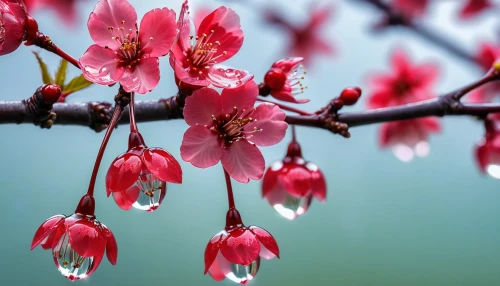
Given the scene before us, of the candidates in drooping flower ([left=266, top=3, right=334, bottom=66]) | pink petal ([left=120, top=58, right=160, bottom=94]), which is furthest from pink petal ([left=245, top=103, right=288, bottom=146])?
drooping flower ([left=266, top=3, right=334, bottom=66])

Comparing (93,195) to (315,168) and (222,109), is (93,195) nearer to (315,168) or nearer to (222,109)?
(222,109)

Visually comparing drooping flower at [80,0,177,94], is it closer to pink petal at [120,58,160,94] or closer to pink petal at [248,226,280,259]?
pink petal at [120,58,160,94]

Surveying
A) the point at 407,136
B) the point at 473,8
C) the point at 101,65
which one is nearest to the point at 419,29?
the point at 407,136

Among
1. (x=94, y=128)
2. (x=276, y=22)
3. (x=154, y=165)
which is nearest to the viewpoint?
(x=154, y=165)

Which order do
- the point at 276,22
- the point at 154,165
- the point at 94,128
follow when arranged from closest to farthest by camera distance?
the point at 154,165 → the point at 94,128 → the point at 276,22

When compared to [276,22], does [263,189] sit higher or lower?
lower

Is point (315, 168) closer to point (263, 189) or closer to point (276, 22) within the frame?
point (263, 189)

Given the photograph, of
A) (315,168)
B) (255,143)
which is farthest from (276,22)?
(255,143)

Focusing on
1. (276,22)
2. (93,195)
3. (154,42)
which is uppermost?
(276,22)

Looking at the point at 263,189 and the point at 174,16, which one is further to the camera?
the point at 263,189
